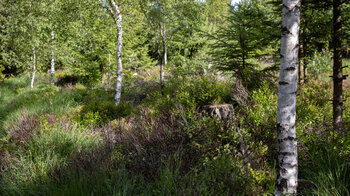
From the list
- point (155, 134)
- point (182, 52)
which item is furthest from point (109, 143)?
point (182, 52)

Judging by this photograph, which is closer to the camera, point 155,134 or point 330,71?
point 155,134

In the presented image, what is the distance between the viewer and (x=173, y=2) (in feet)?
28.7

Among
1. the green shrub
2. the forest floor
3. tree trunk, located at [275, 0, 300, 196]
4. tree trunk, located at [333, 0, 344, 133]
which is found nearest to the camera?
tree trunk, located at [275, 0, 300, 196]

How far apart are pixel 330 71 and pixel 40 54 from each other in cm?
1832

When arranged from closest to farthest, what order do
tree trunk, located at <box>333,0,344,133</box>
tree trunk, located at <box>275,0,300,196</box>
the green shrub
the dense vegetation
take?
tree trunk, located at <box>275,0,300,196</box> → the dense vegetation → tree trunk, located at <box>333,0,344,133</box> → the green shrub

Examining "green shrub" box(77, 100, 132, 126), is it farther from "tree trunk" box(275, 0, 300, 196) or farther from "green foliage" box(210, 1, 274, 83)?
"tree trunk" box(275, 0, 300, 196)

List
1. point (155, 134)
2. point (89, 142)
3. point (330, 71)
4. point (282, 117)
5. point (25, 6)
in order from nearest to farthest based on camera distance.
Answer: point (282, 117) → point (155, 134) → point (89, 142) → point (330, 71) → point (25, 6)

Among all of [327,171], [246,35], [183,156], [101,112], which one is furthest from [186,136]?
[101,112]

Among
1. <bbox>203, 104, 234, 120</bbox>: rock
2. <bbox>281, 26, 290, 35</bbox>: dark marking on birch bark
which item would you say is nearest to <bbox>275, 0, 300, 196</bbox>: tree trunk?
<bbox>281, 26, 290, 35</bbox>: dark marking on birch bark

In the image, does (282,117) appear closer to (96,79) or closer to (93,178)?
(93,178)

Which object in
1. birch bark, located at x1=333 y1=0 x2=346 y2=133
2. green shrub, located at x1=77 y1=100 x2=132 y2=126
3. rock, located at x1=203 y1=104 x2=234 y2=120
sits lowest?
green shrub, located at x1=77 y1=100 x2=132 y2=126

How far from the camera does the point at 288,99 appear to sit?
8.02 feet

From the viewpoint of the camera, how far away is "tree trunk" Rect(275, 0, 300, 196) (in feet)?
7.84

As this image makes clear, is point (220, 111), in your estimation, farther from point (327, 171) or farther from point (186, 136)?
point (327, 171)
